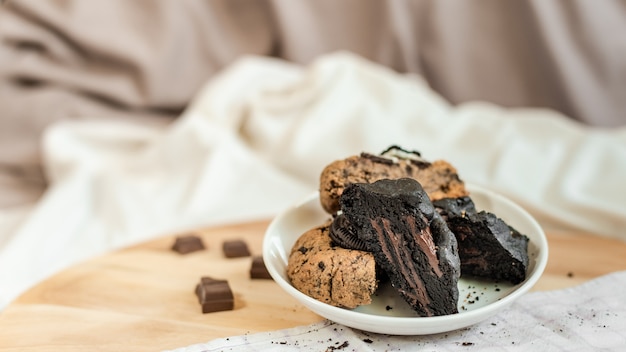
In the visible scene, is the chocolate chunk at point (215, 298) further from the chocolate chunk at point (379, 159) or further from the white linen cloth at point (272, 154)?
the white linen cloth at point (272, 154)

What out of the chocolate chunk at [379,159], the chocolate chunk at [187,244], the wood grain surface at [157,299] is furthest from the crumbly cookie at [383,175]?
Answer: the chocolate chunk at [187,244]

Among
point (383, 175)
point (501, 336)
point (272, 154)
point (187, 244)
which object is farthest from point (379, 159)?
point (272, 154)

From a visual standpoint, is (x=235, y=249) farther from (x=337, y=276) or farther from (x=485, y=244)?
(x=485, y=244)

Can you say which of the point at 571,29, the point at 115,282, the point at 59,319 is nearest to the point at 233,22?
the point at 571,29

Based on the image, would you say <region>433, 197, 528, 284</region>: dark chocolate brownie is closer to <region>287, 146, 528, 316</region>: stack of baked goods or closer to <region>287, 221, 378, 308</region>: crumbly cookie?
<region>287, 146, 528, 316</region>: stack of baked goods

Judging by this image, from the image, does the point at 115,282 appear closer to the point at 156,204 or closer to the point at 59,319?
the point at 59,319
